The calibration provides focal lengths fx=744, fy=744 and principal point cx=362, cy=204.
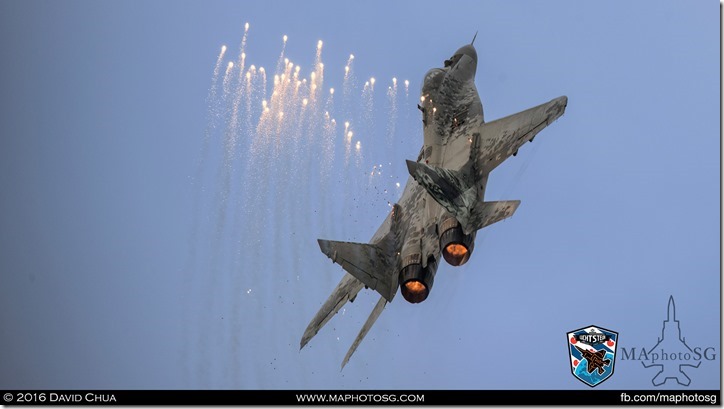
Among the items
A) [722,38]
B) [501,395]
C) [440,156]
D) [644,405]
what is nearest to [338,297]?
[440,156]

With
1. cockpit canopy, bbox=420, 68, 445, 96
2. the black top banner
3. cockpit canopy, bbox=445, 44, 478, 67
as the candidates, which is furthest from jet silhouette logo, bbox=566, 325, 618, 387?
cockpit canopy, bbox=445, 44, 478, 67

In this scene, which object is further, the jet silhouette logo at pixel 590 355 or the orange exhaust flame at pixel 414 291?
the orange exhaust flame at pixel 414 291

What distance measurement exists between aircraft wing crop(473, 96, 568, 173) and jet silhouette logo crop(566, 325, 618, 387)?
871cm

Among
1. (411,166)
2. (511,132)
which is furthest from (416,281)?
(511,132)

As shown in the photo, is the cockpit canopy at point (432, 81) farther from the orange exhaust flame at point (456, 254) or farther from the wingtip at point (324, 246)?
the wingtip at point (324, 246)

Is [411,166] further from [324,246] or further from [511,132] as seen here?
[511,132]

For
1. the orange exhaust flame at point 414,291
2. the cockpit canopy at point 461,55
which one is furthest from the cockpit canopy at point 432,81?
the orange exhaust flame at point 414,291

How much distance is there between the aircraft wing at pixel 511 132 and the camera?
34188mm

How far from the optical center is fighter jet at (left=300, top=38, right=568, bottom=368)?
32.5 metres

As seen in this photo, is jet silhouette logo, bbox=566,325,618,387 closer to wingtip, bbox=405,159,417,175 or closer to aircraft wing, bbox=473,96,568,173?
aircraft wing, bbox=473,96,568,173

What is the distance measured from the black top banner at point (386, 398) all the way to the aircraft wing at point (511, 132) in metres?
11.1

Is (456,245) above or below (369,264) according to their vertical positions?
above

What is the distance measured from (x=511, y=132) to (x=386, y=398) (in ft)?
Answer: 44.6

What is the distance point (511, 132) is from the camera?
1371 inches
